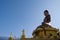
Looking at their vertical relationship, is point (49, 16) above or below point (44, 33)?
above

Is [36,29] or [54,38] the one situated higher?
[36,29]

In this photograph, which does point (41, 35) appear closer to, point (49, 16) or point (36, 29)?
point (36, 29)

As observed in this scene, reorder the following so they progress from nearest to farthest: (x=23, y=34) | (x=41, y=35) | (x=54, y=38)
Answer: (x=54, y=38)
(x=41, y=35)
(x=23, y=34)

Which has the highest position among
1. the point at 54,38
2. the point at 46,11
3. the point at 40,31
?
the point at 46,11

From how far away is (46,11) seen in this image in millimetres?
16719

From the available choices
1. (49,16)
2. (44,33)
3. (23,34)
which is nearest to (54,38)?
(44,33)

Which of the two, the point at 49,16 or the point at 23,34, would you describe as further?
the point at 23,34

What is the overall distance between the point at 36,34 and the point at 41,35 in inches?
45.4

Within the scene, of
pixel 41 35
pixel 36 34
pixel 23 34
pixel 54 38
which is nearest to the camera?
pixel 54 38

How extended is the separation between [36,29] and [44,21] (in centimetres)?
151

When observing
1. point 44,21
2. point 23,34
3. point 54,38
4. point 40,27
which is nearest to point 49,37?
point 54,38

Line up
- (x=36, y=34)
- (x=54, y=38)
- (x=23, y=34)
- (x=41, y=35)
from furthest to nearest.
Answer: (x=23, y=34)
(x=36, y=34)
(x=41, y=35)
(x=54, y=38)

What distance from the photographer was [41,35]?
15000 mm

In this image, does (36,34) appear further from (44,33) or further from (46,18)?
(46,18)
